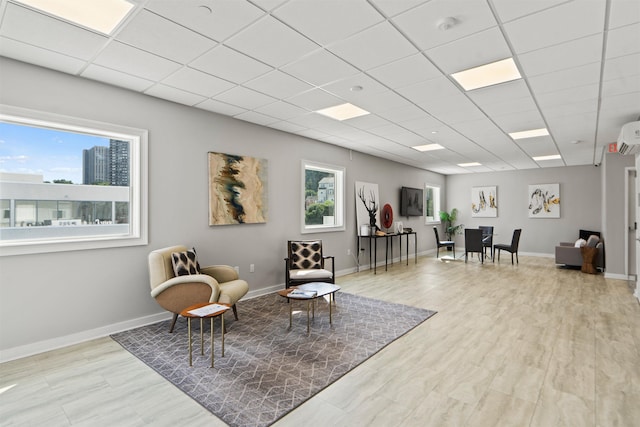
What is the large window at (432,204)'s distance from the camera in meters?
10.8

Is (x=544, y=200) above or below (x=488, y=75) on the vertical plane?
below

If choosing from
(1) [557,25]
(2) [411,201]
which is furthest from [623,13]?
(2) [411,201]

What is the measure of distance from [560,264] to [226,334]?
848 cm

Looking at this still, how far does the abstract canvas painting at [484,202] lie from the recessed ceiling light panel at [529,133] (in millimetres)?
5306

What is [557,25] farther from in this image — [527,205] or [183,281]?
[527,205]

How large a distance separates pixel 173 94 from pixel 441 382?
4.08m

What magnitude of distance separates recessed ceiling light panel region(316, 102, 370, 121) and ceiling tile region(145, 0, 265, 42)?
2.12 m

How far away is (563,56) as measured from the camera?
2.83m

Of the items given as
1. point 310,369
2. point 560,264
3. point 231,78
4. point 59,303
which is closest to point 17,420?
point 59,303

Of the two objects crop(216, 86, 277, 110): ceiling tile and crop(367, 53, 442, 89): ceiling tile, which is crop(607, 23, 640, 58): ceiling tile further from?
crop(216, 86, 277, 110): ceiling tile

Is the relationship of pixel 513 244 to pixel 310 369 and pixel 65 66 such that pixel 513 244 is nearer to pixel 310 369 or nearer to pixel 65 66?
pixel 310 369

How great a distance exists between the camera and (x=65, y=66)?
314cm

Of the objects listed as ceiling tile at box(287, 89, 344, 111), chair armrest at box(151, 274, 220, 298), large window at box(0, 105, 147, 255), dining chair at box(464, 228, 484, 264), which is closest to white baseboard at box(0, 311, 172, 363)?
chair armrest at box(151, 274, 220, 298)

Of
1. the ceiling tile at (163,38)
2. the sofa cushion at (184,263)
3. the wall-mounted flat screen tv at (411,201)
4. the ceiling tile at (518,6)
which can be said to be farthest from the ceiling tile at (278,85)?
the wall-mounted flat screen tv at (411,201)
